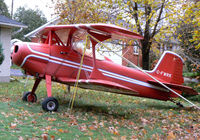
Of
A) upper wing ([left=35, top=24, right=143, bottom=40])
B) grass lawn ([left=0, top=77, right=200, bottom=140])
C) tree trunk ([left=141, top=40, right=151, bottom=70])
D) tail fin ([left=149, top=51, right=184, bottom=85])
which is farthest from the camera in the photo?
tree trunk ([left=141, top=40, right=151, bottom=70])

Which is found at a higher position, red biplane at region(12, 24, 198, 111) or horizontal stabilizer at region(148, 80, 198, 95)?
red biplane at region(12, 24, 198, 111)

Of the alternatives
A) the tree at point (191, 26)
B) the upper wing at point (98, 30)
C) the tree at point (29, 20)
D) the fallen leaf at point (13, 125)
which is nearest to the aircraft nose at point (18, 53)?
the upper wing at point (98, 30)

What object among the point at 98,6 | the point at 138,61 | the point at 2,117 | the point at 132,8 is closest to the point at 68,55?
the point at 2,117

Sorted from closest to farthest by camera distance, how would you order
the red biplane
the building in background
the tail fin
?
the red biplane → the tail fin → the building in background

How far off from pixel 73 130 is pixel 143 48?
9.64m

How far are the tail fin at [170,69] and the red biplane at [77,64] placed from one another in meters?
0.58

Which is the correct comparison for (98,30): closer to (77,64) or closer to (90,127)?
(77,64)

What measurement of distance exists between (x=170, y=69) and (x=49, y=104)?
215 inches

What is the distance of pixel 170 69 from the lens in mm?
9750

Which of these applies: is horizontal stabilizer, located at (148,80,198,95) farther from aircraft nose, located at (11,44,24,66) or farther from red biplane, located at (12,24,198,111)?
aircraft nose, located at (11,44,24,66)

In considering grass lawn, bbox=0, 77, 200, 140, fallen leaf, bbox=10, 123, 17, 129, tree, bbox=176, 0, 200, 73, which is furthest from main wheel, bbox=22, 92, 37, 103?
tree, bbox=176, 0, 200, 73

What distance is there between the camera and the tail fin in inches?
382

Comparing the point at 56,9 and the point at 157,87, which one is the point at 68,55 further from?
the point at 56,9

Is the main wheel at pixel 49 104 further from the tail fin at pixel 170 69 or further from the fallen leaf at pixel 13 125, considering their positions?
the tail fin at pixel 170 69
